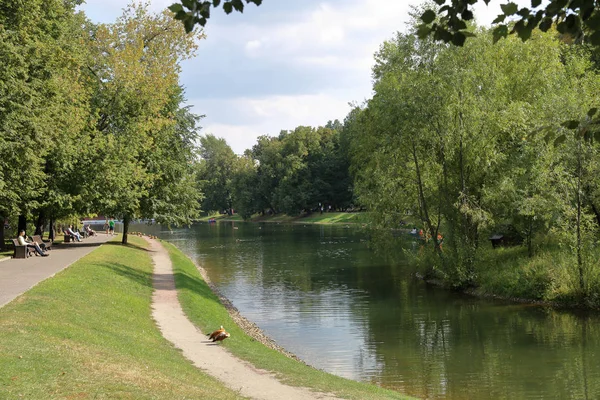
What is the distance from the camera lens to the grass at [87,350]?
29.6 feet

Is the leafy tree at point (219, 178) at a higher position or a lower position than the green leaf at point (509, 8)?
higher

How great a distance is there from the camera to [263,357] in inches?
606

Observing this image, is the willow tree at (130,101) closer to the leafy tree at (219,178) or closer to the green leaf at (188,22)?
the green leaf at (188,22)

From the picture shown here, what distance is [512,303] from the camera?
85.6ft

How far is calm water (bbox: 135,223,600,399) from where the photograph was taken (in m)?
15.5

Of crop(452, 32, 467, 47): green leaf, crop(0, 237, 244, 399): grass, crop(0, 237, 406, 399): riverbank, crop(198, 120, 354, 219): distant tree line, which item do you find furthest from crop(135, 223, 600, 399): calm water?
crop(198, 120, 354, 219): distant tree line

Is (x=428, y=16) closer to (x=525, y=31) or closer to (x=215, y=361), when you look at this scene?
(x=525, y=31)

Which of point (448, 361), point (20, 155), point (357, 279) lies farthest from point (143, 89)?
point (448, 361)

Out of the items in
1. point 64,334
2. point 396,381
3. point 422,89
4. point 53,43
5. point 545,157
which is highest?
point 53,43

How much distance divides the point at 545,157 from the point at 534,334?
8.06 m

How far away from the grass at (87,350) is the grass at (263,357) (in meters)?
1.72

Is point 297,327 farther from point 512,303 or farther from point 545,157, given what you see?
point 545,157

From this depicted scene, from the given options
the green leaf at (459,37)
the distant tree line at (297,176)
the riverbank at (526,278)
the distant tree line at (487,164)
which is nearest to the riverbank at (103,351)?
the green leaf at (459,37)

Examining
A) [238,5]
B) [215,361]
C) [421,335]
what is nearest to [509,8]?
[238,5]
